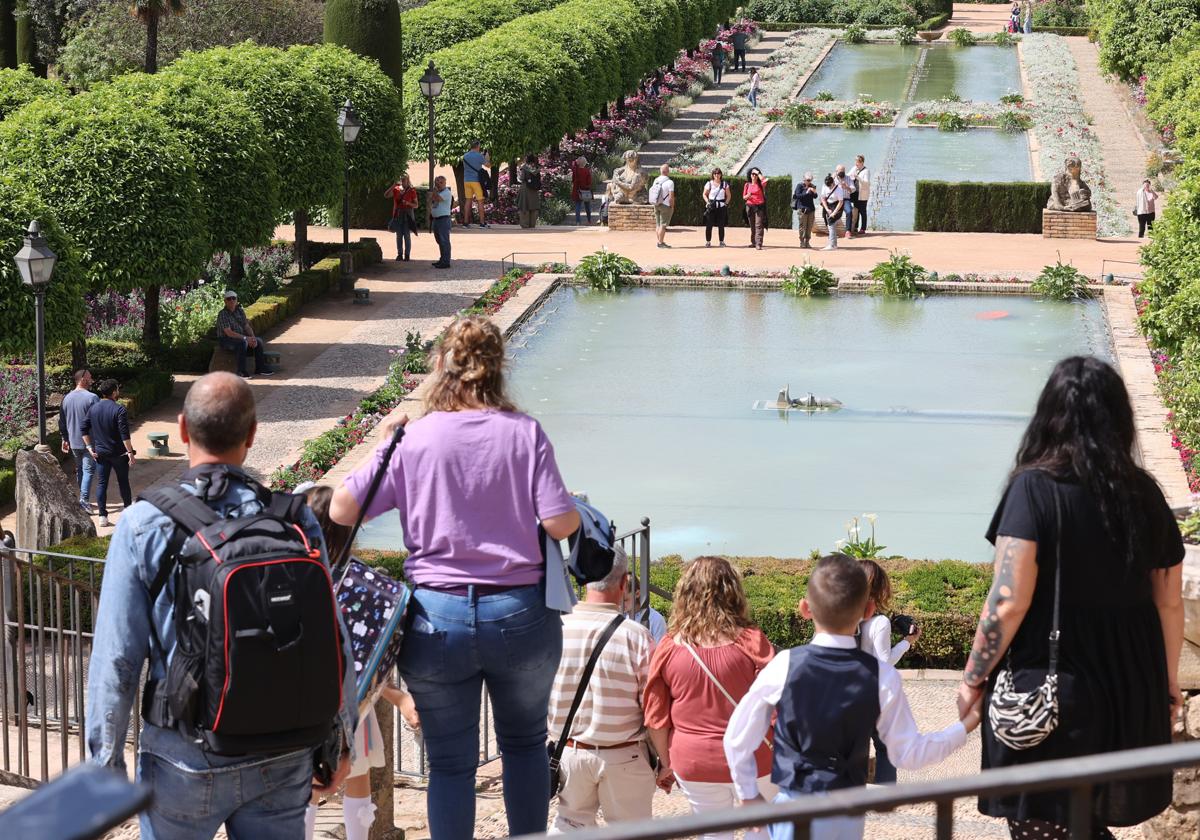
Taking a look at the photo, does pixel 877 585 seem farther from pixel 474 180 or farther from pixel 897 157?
pixel 897 157

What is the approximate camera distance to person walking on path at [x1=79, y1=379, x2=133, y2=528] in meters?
12.9

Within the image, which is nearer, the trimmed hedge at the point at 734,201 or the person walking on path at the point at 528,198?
the trimmed hedge at the point at 734,201

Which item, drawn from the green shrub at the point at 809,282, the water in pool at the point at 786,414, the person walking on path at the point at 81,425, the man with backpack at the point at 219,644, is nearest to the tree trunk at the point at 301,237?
the water in pool at the point at 786,414

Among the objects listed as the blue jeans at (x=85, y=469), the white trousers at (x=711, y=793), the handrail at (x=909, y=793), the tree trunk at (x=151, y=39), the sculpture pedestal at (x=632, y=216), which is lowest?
the blue jeans at (x=85, y=469)

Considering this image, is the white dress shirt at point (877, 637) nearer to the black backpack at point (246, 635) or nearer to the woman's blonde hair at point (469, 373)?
the woman's blonde hair at point (469, 373)

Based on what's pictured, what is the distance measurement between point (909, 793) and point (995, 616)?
62.1 inches

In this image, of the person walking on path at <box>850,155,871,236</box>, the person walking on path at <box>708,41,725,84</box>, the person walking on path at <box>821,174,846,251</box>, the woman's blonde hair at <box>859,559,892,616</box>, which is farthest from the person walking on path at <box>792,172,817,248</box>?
the person walking on path at <box>708,41,725,84</box>

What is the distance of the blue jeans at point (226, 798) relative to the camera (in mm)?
3586

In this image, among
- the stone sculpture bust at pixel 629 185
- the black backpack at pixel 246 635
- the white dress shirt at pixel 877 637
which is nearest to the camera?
the black backpack at pixel 246 635

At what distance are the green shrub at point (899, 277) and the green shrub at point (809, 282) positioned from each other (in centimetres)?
57

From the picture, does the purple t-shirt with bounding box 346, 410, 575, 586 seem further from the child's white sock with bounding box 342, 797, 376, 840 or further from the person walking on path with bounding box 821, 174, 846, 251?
the person walking on path with bounding box 821, 174, 846, 251

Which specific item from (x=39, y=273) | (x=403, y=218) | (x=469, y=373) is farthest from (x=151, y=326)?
(x=469, y=373)

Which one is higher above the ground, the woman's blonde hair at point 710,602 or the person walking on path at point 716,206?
the person walking on path at point 716,206

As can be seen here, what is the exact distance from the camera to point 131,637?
359cm
